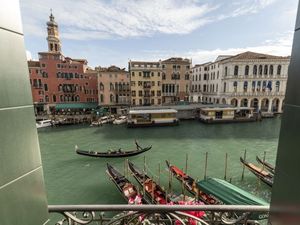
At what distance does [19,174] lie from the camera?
1.20 m

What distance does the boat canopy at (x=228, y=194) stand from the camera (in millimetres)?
6431

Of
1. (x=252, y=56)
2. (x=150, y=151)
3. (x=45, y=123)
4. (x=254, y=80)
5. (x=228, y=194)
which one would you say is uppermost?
(x=252, y=56)

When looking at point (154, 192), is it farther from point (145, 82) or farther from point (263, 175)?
point (145, 82)

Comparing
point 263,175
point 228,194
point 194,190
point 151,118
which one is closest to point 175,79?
point 151,118

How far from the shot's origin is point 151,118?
24.4 meters

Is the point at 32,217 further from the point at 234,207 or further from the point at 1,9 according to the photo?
the point at 234,207

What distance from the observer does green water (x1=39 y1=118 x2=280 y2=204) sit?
31.3ft

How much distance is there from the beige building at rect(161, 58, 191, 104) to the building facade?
12720mm

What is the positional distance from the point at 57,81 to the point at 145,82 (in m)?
14.4

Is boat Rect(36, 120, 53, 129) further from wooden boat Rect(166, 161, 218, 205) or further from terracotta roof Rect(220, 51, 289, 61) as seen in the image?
terracotta roof Rect(220, 51, 289, 61)

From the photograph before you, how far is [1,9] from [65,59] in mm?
33734

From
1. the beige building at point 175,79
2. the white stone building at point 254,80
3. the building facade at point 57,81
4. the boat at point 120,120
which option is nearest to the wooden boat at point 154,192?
the boat at point 120,120

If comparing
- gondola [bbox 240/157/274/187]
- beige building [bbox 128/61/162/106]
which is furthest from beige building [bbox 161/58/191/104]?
gondola [bbox 240/157/274/187]

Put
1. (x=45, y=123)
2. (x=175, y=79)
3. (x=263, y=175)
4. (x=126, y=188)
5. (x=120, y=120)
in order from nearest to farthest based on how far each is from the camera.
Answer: (x=126, y=188)
(x=263, y=175)
(x=45, y=123)
(x=120, y=120)
(x=175, y=79)
